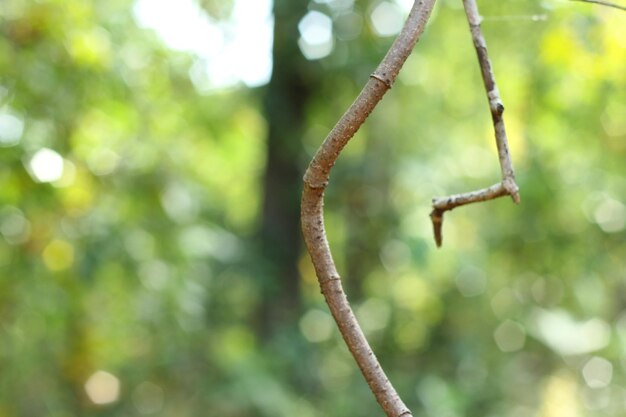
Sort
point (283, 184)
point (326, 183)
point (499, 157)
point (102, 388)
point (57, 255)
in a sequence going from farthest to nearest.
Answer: point (102, 388), point (283, 184), point (57, 255), point (499, 157), point (326, 183)

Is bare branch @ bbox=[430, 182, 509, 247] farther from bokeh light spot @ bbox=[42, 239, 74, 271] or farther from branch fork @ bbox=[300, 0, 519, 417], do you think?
bokeh light spot @ bbox=[42, 239, 74, 271]

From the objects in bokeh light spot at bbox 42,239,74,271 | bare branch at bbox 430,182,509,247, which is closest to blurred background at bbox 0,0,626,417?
bokeh light spot at bbox 42,239,74,271

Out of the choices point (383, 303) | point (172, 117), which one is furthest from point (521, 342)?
point (172, 117)

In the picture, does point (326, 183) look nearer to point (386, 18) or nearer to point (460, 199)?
point (460, 199)

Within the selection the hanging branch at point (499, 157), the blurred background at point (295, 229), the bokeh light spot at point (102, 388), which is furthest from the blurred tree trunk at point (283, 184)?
the hanging branch at point (499, 157)

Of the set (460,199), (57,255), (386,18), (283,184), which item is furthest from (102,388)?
(460,199)
